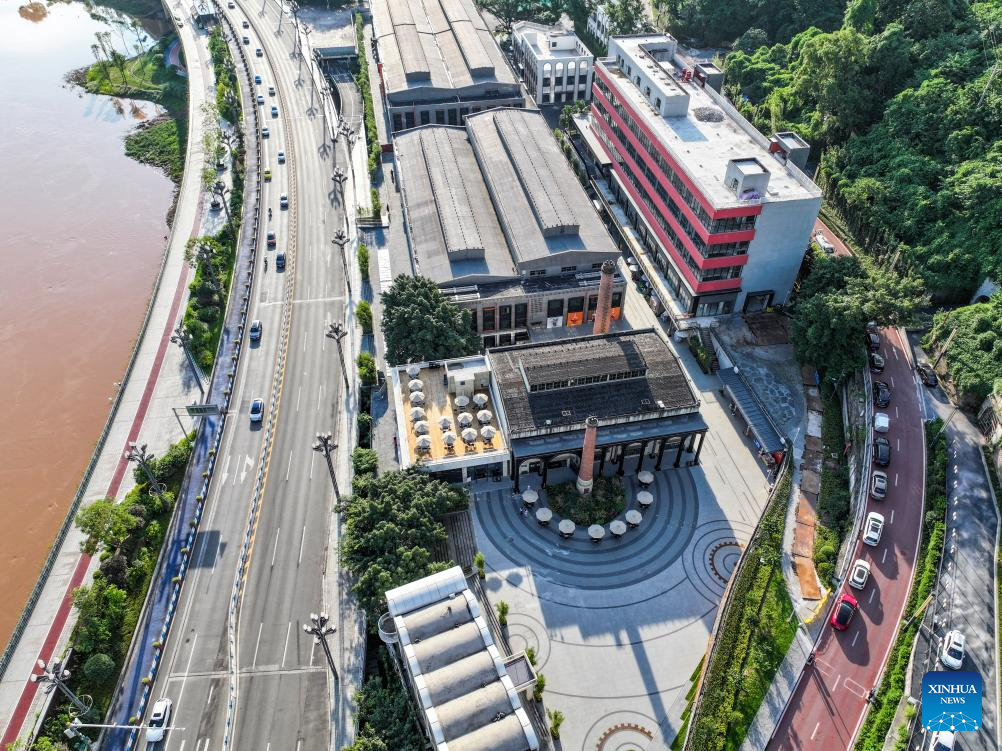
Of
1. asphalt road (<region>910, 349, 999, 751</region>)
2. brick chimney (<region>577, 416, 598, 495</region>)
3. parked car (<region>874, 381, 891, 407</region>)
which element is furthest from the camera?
parked car (<region>874, 381, 891, 407</region>)

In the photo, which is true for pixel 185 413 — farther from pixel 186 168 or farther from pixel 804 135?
pixel 804 135

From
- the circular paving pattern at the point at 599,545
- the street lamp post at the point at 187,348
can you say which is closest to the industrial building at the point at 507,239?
the circular paving pattern at the point at 599,545

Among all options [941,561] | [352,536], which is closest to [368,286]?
[352,536]

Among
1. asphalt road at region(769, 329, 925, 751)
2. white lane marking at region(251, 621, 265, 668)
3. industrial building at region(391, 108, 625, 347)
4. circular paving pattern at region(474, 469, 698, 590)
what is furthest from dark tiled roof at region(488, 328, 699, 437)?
white lane marking at region(251, 621, 265, 668)

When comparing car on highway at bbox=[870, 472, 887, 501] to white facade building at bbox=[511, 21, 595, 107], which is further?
white facade building at bbox=[511, 21, 595, 107]

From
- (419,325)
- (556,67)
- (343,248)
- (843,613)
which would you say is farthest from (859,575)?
(556,67)

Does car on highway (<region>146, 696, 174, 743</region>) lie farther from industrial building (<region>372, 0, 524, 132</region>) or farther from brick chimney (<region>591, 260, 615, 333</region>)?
industrial building (<region>372, 0, 524, 132</region>)
